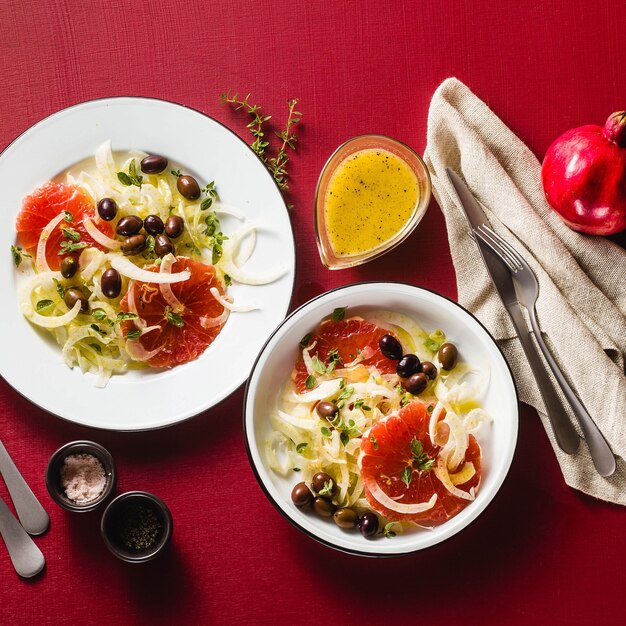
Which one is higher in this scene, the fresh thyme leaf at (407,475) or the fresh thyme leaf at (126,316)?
the fresh thyme leaf at (126,316)

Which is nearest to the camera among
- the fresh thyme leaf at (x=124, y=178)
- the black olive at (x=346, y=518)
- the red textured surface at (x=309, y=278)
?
the black olive at (x=346, y=518)

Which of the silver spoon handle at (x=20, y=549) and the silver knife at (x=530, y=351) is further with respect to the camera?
the silver spoon handle at (x=20, y=549)

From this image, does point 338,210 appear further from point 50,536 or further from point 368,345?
point 50,536

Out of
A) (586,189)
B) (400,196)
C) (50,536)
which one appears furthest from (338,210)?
(50,536)

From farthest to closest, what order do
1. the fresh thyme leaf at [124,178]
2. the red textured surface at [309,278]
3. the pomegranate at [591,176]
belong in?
1. the red textured surface at [309,278]
2. the fresh thyme leaf at [124,178]
3. the pomegranate at [591,176]

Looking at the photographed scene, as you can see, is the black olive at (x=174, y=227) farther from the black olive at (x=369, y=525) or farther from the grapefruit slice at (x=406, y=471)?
the black olive at (x=369, y=525)

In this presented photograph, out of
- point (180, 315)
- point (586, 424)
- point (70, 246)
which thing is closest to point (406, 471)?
point (586, 424)

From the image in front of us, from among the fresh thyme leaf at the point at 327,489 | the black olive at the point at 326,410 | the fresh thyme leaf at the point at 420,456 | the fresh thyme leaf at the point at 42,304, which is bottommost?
the fresh thyme leaf at the point at 327,489

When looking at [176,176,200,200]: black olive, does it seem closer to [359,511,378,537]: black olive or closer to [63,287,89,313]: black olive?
[63,287,89,313]: black olive

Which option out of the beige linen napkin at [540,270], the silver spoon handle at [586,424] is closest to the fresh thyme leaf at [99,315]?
the beige linen napkin at [540,270]
